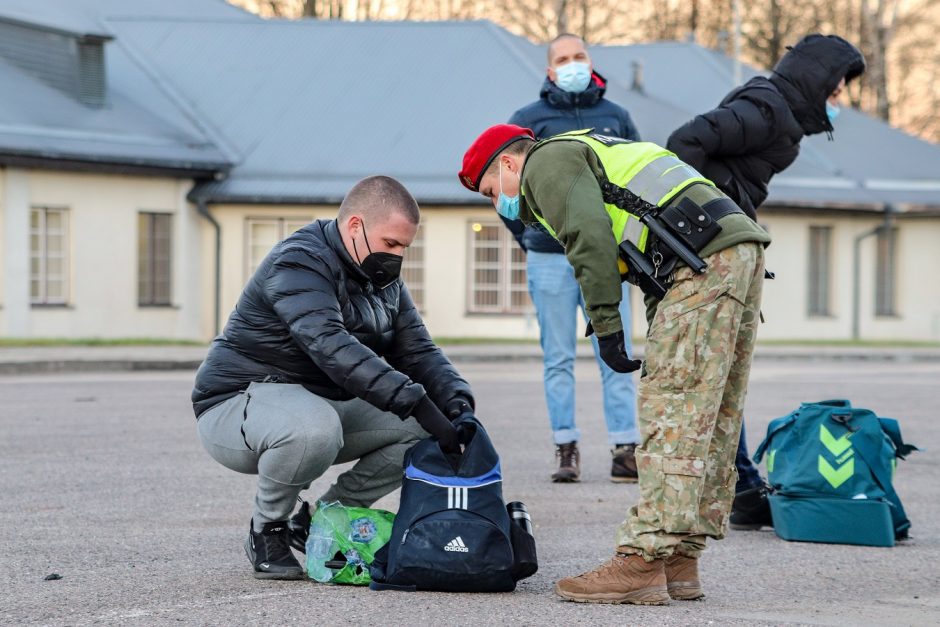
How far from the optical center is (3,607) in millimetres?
5230

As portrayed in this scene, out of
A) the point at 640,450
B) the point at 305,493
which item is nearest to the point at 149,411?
the point at 305,493

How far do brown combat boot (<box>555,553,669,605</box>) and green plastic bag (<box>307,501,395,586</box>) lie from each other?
818 millimetres

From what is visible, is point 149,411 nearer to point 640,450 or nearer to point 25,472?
point 25,472

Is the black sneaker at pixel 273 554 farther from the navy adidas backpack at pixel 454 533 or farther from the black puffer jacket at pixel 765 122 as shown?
the black puffer jacket at pixel 765 122

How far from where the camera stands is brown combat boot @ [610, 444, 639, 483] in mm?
8641

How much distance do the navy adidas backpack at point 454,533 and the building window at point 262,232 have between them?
955 inches

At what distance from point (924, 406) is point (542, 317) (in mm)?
6928

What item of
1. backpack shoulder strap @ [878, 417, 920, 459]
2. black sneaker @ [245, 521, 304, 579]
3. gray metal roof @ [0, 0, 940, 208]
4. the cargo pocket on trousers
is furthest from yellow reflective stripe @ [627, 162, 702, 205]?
gray metal roof @ [0, 0, 940, 208]

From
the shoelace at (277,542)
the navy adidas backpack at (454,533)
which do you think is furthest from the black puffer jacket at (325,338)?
the shoelace at (277,542)

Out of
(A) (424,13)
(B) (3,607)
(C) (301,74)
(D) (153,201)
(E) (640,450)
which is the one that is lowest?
(B) (3,607)

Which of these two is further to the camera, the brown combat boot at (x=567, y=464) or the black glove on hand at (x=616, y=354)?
the brown combat boot at (x=567, y=464)

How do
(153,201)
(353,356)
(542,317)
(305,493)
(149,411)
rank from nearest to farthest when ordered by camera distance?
(353,356), (305,493), (542,317), (149,411), (153,201)

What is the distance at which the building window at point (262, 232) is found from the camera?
2956cm

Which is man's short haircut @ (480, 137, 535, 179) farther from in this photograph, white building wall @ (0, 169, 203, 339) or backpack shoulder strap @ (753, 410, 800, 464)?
white building wall @ (0, 169, 203, 339)
